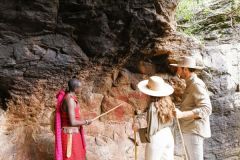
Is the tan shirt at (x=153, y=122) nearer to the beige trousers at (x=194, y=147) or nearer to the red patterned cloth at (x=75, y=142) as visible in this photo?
the beige trousers at (x=194, y=147)

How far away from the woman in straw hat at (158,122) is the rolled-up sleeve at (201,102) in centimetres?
46

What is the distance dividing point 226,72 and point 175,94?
3.52 ft

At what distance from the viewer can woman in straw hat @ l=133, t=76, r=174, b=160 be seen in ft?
14.5

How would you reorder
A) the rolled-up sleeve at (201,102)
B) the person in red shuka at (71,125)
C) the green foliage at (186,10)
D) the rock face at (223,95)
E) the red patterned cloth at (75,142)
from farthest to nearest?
the green foliage at (186,10) < the rock face at (223,95) < the red patterned cloth at (75,142) < the person in red shuka at (71,125) < the rolled-up sleeve at (201,102)

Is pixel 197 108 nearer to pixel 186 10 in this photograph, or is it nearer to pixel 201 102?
pixel 201 102

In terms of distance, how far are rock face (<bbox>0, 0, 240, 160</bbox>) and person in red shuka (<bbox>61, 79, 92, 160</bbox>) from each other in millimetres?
972

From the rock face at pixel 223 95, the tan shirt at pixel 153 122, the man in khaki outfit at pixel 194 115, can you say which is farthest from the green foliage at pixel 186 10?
the tan shirt at pixel 153 122

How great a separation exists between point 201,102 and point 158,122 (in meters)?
0.75

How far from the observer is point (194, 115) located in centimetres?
473

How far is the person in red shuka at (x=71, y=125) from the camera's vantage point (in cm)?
483

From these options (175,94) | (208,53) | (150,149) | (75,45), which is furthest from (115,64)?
(150,149)

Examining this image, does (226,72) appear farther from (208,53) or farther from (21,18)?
(21,18)

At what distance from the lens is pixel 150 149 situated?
14.6 ft

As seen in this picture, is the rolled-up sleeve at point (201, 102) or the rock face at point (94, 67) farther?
the rock face at point (94, 67)
